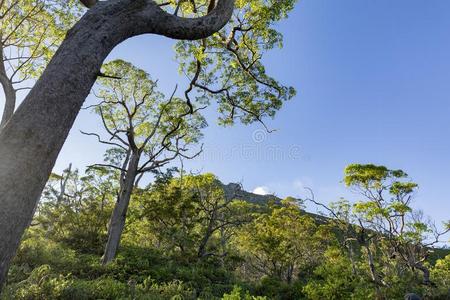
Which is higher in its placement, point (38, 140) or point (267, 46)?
point (267, 46)

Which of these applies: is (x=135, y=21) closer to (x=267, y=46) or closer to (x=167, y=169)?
(x=267, y=46)

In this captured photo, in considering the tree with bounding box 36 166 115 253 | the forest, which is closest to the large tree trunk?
the forest

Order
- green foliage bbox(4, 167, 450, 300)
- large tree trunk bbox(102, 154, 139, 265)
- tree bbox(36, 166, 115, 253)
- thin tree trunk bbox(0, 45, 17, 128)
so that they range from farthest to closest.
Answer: tree bbox(36, 166, 115, 253), large tree trunk bbox(102, 154, 139, 265), green foliage bbox(4, 167, 450, 300), thin tree trunk bbox(0, 45, 17, 128)

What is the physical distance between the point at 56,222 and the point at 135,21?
20979 mm

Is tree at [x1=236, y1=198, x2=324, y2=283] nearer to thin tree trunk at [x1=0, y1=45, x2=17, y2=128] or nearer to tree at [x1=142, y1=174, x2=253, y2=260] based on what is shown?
tree at [x1=142, y1=174, x2=253, y2=260]

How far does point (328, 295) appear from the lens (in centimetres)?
979

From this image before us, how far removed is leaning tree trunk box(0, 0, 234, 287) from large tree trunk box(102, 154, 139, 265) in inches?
450

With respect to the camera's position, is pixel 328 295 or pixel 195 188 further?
pixel 195 188

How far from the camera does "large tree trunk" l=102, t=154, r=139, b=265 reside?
A: 13039 mm

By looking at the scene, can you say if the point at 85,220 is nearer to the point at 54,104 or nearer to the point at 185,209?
the point at 185,209

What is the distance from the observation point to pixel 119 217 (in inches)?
528

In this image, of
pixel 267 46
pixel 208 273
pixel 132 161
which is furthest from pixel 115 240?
pixel 267 46

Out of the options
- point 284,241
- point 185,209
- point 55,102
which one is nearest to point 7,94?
point 55,102

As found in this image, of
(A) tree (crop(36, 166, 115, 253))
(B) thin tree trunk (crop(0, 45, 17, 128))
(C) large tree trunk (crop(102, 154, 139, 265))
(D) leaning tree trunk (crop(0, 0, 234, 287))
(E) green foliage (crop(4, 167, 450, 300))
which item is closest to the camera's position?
(D) leaning tree trunk (crop(0, 0, 234, 287))
